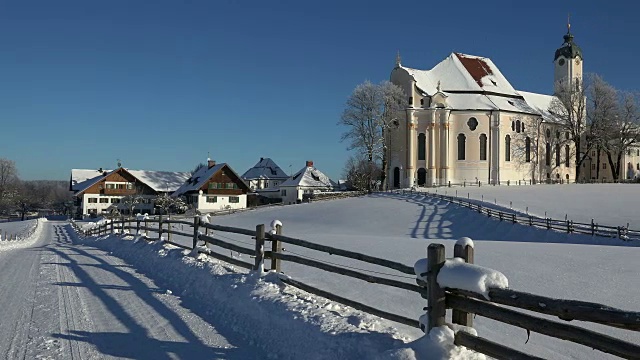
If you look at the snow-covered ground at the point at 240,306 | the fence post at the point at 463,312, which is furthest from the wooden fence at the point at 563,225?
the fence post at the point at 463,312

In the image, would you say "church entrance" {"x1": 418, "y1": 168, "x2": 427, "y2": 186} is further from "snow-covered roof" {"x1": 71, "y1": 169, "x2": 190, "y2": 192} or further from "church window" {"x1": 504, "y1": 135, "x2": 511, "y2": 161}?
"snow-covered roof" {"x1": 71, "y1": 169, "x2": 190, "y2": 192}

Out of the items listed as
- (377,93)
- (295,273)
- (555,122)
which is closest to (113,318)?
(295,273)

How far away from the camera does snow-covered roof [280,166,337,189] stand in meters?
82.4

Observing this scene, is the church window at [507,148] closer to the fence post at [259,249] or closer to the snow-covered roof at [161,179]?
the snow-covered roof at [161,179]

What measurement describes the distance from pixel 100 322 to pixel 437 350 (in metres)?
5.13

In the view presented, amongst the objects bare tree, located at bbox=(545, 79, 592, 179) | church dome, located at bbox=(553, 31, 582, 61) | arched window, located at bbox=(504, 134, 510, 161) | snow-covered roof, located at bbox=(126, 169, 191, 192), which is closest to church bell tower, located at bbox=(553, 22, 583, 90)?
church dome, located at bbox=(553, 31, 582, 61)

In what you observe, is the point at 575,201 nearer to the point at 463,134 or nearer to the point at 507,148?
the point at 463,134

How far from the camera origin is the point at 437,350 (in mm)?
5242

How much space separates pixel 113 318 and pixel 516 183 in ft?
211

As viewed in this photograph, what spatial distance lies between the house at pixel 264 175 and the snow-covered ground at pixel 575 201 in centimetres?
4924

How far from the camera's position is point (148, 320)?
26.4ft

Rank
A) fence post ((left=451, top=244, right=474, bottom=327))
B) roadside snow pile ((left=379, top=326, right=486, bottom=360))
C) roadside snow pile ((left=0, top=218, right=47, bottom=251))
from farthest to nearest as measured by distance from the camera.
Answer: roadside snow pile ((left=0, top=218, right=47, bottom=251)), fence post ((left=451, top=244, right=474, bottom=327)), roadside snow pile ((left=379, top=326, right=486, bottom=360))

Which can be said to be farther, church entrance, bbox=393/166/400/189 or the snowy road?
church entrance, bbox=393/166/400/189

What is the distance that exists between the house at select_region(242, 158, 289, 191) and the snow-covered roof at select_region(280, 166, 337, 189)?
15901mm
